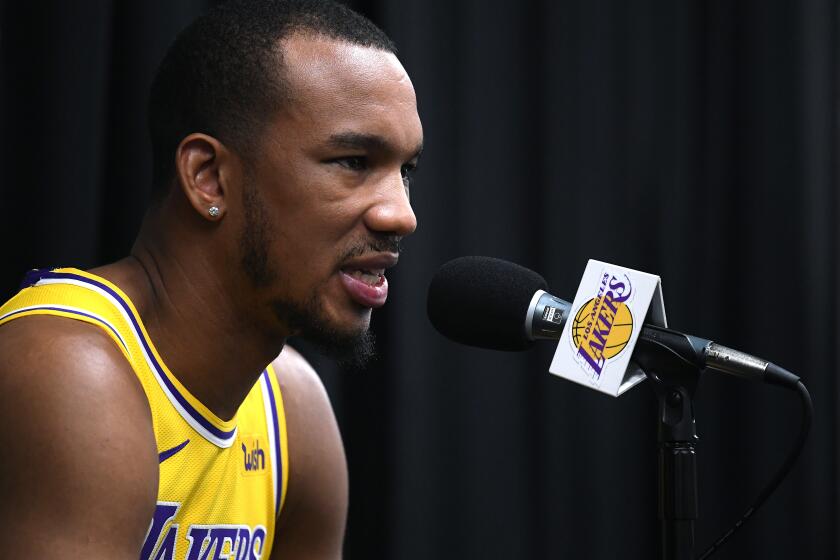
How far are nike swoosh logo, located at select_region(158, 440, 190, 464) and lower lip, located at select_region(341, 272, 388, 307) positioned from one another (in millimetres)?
244

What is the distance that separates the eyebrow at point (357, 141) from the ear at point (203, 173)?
13cm

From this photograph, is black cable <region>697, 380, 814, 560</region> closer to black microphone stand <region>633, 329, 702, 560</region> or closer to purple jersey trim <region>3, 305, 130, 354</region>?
black microphone stand <region>633, 329, 702, 560</region>

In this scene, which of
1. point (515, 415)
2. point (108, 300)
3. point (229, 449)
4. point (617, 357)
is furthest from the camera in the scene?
point (515, 415)

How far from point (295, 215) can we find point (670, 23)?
1.15 meters

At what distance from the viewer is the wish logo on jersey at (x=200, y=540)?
3.31 feet

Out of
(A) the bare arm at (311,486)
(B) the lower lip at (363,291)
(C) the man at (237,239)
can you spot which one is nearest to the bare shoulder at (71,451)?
(C) the man at (237,239)

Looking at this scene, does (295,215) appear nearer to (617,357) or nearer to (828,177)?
(617,357)

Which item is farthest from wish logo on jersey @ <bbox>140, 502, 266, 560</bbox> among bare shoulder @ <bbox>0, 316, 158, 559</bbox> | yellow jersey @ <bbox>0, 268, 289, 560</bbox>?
bare shoulder @ <bbox>0, 316, 158, 559</bbox>

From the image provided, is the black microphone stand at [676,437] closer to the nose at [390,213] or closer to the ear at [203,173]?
the nose at [390,213]

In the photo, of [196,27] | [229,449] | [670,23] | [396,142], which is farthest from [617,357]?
[670,23]

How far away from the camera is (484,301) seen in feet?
3.18

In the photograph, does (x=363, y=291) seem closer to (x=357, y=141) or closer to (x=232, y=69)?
(x=357, y=141)

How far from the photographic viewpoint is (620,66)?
6.08ft

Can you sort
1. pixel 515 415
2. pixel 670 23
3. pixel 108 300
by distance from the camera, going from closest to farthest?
pixel 108 300, pixel 515 415, pixel 670 23
